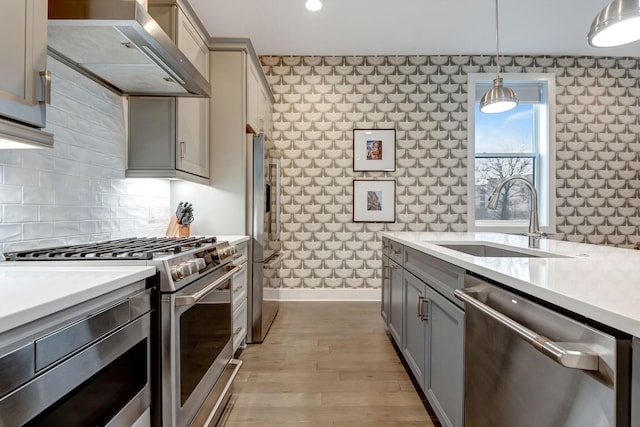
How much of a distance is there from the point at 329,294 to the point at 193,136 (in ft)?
8.25

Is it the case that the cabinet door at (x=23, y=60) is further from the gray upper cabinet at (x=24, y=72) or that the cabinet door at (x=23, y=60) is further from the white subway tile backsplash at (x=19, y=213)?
the white subway tile backsplash at (x=19, y=213)

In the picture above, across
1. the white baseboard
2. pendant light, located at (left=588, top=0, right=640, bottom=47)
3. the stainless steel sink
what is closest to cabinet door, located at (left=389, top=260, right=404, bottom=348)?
the stainless steel sink

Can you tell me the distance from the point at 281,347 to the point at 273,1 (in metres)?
2.99

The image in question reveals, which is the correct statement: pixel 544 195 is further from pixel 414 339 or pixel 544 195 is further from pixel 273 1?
pixel 273 1

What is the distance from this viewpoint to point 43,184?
1.53m

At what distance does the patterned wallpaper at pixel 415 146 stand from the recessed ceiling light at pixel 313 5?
1001mm

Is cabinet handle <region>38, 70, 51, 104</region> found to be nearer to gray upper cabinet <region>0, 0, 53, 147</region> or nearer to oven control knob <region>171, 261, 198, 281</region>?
gray upper cabinet <region>0, 0, 53, 147</region>

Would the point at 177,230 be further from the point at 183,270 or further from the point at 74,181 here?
the point at 183,270

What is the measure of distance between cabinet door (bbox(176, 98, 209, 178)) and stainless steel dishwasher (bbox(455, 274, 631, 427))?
1926mm

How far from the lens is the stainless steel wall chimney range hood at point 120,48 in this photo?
128cm

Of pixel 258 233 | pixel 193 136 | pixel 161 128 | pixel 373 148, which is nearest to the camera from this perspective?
pixel 161 128

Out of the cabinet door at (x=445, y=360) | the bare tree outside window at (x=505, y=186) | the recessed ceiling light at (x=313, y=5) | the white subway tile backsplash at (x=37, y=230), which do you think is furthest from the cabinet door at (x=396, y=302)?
the recessed ceiling light at (x=313, y=5)

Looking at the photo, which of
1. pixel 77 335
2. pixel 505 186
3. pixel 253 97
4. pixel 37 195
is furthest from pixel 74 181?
pixel 505 186

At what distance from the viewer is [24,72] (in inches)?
41.1
